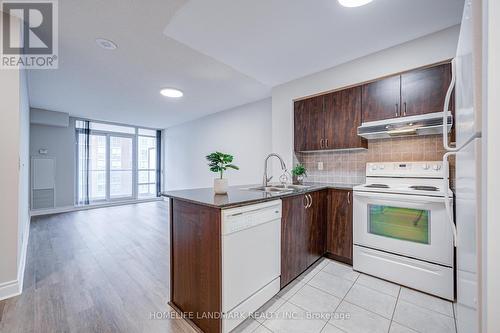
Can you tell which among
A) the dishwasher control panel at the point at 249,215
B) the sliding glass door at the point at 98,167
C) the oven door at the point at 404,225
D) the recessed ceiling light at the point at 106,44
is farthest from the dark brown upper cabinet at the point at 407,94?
the sliding glass door at the point at 98,167

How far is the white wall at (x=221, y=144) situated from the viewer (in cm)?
434

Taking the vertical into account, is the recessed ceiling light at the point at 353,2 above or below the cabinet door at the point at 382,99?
above

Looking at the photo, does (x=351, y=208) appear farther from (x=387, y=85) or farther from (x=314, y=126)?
(x=387, y=85)

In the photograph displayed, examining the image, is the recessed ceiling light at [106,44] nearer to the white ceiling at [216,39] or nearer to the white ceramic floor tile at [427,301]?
the white ceiling at [216,39]

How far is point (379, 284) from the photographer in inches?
81.9

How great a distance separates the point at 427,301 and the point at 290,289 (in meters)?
1.18

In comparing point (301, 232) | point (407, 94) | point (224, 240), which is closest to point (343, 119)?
point (407, 94)

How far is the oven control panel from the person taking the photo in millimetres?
2229

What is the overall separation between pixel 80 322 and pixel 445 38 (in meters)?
4.14

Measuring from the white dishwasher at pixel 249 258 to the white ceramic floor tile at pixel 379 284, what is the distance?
975 millimetres

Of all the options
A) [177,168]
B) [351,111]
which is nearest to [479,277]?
[351,111]

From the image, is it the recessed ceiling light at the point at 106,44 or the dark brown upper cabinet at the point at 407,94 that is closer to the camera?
the dark brown upper cabinet at the point at 407,94

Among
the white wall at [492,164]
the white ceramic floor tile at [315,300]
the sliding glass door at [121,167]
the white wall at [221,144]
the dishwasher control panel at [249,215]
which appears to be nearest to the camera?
the white wall at [492,164]

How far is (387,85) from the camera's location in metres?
2.43
